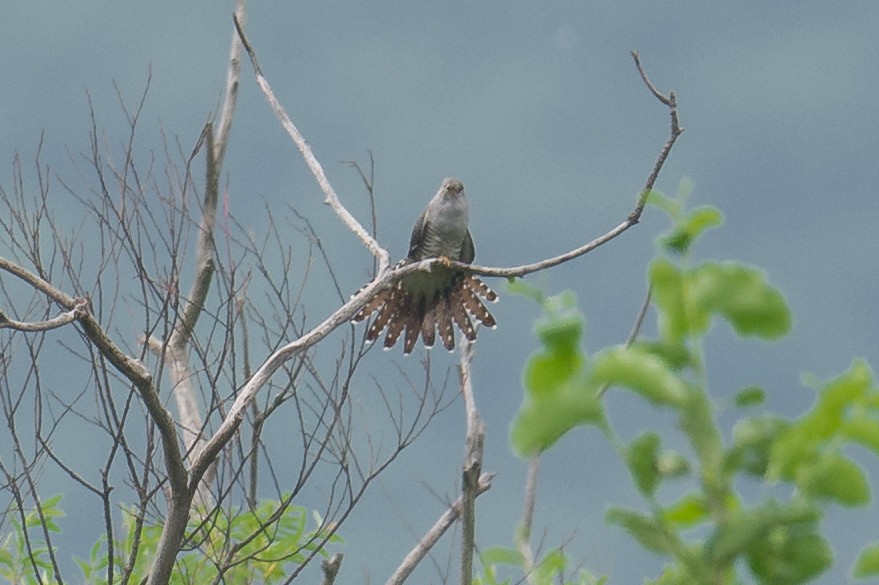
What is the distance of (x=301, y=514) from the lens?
4.66m

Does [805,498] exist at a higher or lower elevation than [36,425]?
lower

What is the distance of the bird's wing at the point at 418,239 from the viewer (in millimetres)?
7148

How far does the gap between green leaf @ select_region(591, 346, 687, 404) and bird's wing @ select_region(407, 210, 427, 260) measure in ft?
21.3

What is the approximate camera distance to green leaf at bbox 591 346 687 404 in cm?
66

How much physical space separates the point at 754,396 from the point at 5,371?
16.5 feet

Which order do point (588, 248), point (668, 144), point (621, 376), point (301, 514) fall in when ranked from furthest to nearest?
point (301, 514) < point (588, 248) < point (668, 144) < point (621, 376)

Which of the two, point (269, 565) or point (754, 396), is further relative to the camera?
point (269, 565)

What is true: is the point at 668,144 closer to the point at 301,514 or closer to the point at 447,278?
the point at 301,514

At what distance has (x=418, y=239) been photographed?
7188mm

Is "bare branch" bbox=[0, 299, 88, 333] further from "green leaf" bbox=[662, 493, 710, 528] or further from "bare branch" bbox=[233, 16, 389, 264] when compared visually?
"green leaf" bbox=[662, 493, 710, 528]

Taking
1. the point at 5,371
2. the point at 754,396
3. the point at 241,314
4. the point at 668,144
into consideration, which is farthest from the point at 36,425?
the point at 754,396

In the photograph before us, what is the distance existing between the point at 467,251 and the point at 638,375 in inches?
266

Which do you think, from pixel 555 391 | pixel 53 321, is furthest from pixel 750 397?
pixel 53 321

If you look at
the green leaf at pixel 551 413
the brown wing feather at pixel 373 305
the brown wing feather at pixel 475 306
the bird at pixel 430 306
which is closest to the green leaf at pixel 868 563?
the green leaf at pixel 551 413
